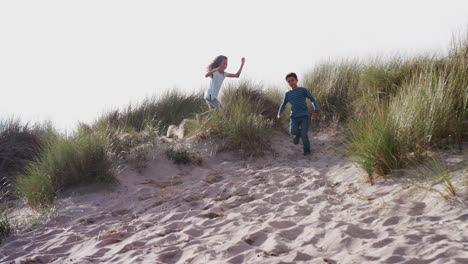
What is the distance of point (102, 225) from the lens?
4.13 m

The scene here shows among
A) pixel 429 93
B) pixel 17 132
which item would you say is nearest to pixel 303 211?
pixel 429 93

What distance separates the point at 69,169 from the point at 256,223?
3.56m

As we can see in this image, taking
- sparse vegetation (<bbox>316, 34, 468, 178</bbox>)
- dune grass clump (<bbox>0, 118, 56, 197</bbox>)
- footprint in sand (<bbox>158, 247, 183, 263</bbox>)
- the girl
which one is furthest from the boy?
dune grass clump (<bbox>0, 118, 56, 197</bbox>)

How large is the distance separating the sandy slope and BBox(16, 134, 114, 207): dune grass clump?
31cm

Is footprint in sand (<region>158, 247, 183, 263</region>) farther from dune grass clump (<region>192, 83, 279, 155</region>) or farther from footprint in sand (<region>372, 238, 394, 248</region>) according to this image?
dune grass clump (<region>192, 83, 279, 155</region>)

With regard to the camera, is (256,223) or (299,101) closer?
(256,223)

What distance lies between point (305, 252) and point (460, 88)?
138 inches

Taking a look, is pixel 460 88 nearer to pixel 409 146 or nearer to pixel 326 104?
pixel 409 146

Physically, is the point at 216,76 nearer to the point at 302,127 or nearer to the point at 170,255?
the point at 302,127

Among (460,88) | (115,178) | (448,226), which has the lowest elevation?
(448,226)

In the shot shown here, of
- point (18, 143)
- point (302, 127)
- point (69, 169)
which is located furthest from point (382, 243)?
point (18, 143)

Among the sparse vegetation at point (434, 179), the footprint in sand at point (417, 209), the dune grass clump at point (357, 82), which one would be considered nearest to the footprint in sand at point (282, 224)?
the footprint in sand at point (417, 209)

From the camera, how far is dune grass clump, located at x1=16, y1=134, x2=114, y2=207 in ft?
18.0

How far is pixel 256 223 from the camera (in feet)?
11.1
